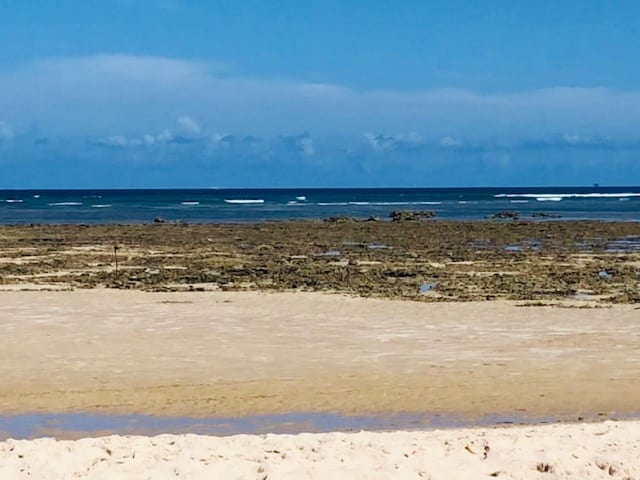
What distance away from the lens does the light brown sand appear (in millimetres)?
11516

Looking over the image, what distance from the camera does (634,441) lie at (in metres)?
8.59

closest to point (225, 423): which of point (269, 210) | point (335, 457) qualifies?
point (335, 457)

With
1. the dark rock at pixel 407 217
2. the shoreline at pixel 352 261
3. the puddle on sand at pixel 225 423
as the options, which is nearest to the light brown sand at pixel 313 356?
the puddle on sand at pixel 225 423

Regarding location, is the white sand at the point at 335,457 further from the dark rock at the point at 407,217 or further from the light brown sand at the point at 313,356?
the dark rock at the point at 407,217

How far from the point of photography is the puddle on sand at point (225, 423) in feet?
33.0

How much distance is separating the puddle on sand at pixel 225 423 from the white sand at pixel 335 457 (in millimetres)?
1154

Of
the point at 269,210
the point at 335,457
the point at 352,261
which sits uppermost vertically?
the point at 335,457

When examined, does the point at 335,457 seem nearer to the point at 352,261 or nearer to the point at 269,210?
the point at 352,261

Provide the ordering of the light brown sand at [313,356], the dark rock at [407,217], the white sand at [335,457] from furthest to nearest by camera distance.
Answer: the dark rock at [407,217], the light brown sand at [313,356], the white sand at [335,457]

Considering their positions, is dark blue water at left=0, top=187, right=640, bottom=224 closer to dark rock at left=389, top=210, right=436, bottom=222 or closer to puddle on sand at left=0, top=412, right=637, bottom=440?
dark rock at left=389, top=210, right=436, bottom=222

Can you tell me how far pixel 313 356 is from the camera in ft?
47.2

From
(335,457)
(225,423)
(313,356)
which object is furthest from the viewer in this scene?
(313,356)

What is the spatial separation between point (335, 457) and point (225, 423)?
255 centimetres

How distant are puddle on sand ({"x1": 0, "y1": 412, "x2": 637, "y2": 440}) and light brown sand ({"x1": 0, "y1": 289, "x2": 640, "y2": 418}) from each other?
33 cm
